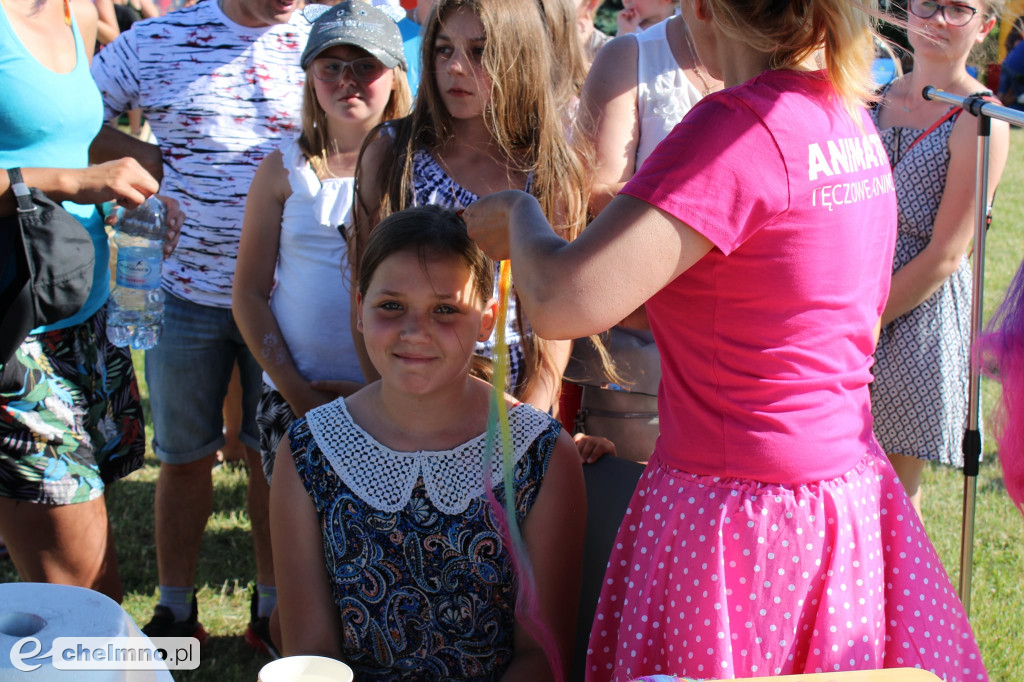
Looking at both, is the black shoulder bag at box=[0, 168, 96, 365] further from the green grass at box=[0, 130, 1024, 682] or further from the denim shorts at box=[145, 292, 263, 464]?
the green grass at box=[0, 130, 1024, 682]

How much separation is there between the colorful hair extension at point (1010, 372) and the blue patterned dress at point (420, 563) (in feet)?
2.72

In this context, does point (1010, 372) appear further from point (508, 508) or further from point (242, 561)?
point (242, 561)

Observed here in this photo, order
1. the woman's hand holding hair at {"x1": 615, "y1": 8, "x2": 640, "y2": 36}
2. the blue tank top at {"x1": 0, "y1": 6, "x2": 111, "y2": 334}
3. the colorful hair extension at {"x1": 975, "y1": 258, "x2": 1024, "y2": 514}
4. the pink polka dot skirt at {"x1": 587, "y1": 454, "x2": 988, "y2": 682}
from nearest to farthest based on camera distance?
1. the pink polka dot skirt at {"x1": 587, "y1": 454, "x2": 988, "y2": 682}
2. the colorful hair extension at {"x1": 975, "y1": 258, "x2": 1024, "y2": 514}
3. the blue tank top at {"x1": 0, "y1": 6, "x2": 111, "y2": 334}
4. the woman's hand holding hair at {"x1": 615, "y1": 8, "x2": 640, "y2": 36}

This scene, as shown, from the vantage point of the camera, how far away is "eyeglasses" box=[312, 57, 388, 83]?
257 cm

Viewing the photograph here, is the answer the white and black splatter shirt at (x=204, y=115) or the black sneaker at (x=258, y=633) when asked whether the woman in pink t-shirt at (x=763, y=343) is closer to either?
the white and black splatter shirt at (x=204, y=115)

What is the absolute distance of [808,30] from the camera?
1.33 m

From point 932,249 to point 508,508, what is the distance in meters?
1.65

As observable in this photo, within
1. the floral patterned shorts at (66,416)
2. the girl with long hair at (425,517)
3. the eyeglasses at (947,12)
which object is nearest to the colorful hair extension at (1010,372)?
the girl with long hair at (425,517)

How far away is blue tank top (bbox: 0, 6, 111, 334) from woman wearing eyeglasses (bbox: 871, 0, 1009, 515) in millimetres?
2219

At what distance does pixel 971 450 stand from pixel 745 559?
143cm

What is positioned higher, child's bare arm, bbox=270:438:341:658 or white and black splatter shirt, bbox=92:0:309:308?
white and black splatter shirt, bbox=92:0:309:308

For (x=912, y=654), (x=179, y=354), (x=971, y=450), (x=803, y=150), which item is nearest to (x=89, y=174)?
(x=179, y=354)

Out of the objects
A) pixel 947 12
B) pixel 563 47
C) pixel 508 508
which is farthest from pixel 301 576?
pixel 947 12

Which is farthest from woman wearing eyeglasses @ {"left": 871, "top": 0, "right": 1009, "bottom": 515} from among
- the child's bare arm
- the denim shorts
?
the denim shorts
